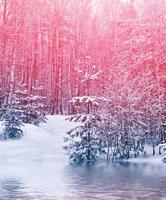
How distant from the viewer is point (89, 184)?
18047 mm

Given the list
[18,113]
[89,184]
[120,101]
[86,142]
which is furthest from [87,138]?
[89,184]

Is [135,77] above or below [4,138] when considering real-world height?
above

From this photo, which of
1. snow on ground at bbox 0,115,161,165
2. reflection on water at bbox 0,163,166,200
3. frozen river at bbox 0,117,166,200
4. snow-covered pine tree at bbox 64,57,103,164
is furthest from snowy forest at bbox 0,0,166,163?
reflection on water at bbox 0,163,166,200

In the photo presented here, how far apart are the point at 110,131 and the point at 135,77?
236 inches

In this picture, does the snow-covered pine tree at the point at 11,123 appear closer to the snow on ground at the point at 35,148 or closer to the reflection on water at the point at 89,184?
the snow on ground at the point at 35,148

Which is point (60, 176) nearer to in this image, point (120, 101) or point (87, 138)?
point (87, 138)

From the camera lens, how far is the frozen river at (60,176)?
51.3ft

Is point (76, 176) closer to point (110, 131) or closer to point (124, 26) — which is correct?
point (110, 131)

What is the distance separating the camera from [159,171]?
22688mm

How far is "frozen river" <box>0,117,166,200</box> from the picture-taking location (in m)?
15.6

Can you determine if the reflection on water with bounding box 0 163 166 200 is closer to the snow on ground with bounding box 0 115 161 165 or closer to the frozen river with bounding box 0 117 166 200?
the frozen river with bounding box 0 117 166 200

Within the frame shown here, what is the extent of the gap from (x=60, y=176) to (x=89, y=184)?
262 cm

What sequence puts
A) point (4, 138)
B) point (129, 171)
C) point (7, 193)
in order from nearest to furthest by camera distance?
1. point (7, 193)
2. point (129, 171)
3. point (4, 138)

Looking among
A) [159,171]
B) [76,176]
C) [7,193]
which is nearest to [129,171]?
[159,171]
